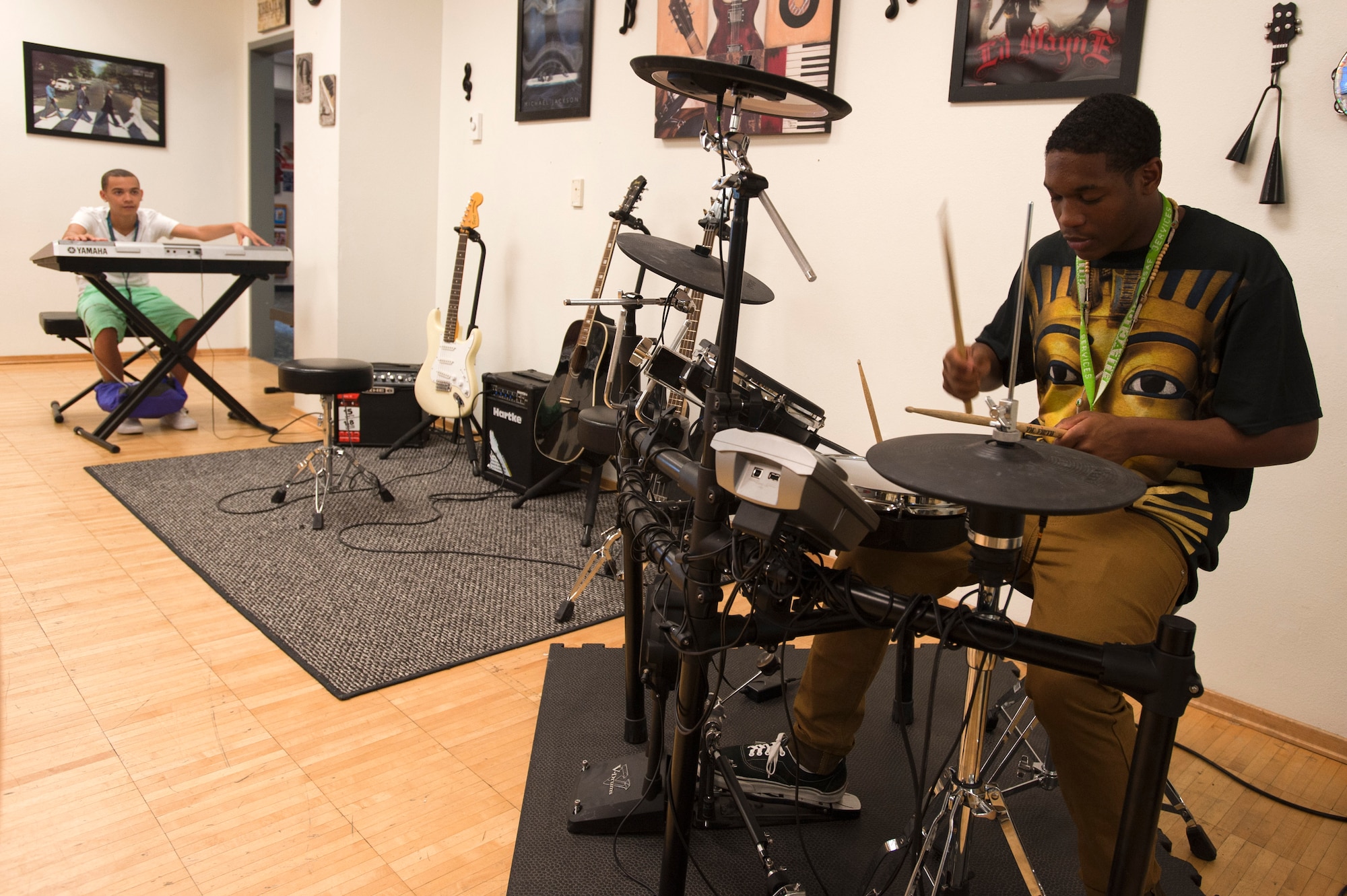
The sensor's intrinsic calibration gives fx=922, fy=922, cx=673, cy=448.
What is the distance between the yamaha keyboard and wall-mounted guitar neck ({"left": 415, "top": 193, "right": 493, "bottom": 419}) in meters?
0.83

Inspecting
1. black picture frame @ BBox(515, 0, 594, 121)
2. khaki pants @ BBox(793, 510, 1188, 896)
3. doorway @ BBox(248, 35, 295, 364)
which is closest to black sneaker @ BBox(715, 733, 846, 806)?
khaki pants @ BBox(793, 510, 1188, 896)

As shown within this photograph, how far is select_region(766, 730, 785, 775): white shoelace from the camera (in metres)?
1.80

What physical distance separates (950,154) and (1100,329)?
4.14 feet

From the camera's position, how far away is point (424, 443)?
457cm

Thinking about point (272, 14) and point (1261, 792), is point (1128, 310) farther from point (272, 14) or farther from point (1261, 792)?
point (272, 14)

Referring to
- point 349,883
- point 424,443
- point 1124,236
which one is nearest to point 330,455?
point 424,443

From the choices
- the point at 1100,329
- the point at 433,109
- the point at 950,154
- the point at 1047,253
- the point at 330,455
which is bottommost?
the point at 330,455

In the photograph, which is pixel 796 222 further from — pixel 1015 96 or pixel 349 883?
pixel 349 883

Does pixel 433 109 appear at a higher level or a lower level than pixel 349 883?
higher

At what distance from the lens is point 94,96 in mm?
5914

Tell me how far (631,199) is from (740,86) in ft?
7.35

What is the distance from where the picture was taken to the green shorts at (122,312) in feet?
14.7

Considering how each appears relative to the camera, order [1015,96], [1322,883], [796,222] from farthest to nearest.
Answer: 1. [796,222]
2. [1015,96]
3. [1322,883]

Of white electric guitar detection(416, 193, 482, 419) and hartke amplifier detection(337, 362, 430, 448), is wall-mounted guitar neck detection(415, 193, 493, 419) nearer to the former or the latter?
white electric guitar detection(416, 193, 482, 419)
